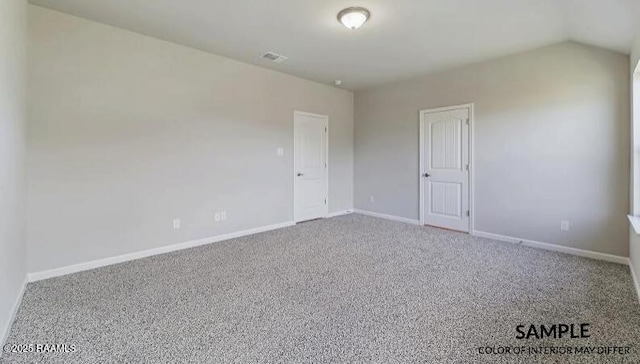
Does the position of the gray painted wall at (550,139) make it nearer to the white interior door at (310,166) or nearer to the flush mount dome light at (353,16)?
the white interior door at (310,166)

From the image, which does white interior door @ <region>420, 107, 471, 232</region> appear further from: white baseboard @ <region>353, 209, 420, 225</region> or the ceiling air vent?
the ceiling air vent

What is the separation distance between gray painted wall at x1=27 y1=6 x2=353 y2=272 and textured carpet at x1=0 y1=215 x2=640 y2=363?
52 centimetres

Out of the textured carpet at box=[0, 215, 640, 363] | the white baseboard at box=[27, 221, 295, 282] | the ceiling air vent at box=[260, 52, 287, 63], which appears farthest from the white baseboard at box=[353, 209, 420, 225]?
the ceiling air vent at box=[260, 52, 287, 63]

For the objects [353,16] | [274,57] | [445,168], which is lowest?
[445,168]

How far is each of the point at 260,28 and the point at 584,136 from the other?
3.94 m

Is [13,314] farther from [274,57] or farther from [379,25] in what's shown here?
[379,25]

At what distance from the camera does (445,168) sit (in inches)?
192

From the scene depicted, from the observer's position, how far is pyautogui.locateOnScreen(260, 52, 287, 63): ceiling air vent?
4.16 m

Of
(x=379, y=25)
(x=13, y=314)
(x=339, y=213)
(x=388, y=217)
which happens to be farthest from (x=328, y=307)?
(x=339, y=213)

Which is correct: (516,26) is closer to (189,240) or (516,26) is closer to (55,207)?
(189,240)

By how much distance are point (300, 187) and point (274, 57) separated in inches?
87.3

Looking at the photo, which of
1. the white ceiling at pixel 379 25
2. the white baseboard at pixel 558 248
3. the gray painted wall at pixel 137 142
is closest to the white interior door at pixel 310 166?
the gray painted wall at pixel 137 142

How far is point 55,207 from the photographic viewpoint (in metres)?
3.03

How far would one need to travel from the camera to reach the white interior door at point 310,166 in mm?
5375
